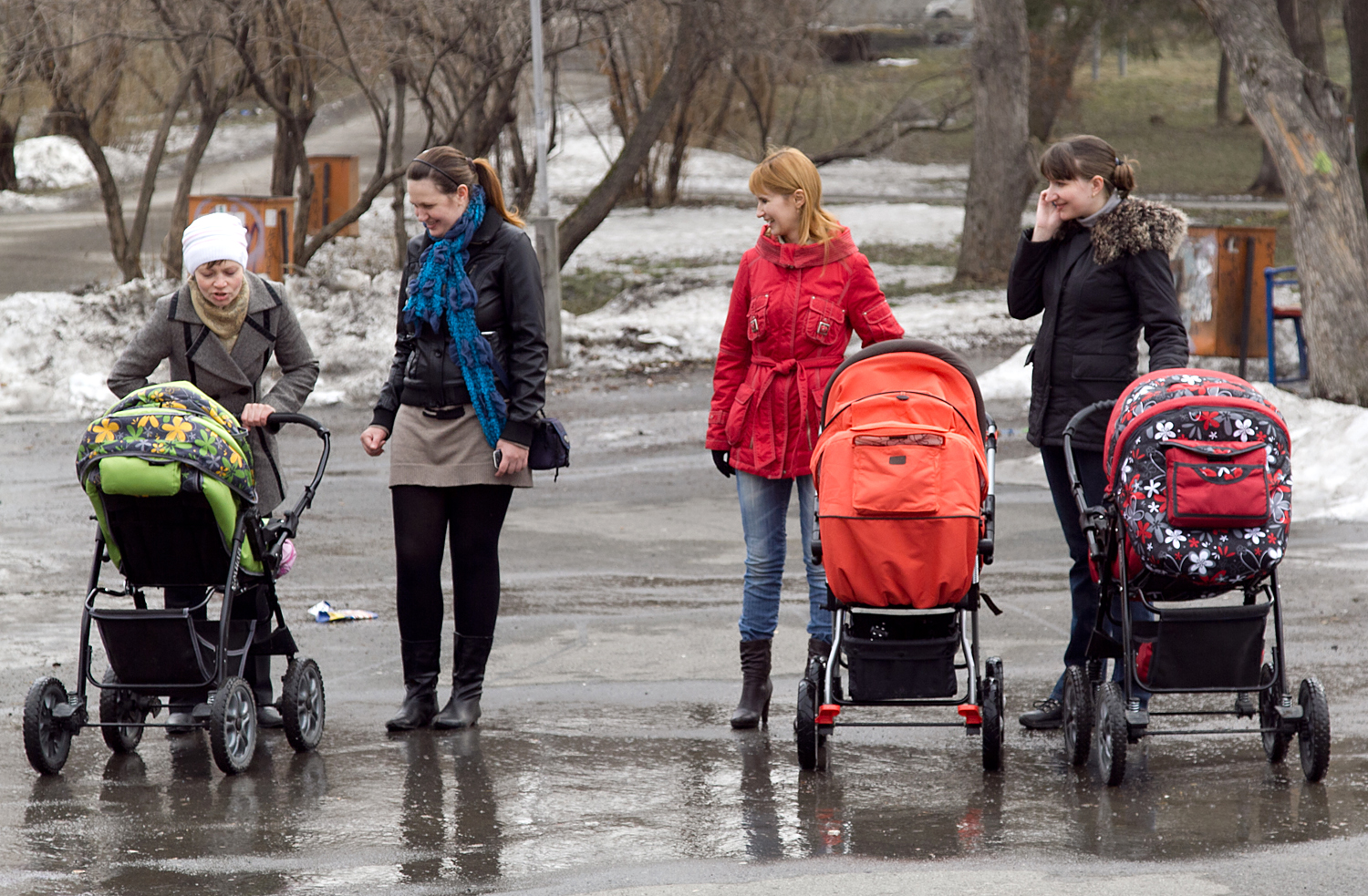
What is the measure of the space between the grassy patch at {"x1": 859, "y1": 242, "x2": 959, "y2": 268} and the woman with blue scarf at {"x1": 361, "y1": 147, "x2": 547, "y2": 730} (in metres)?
16.7

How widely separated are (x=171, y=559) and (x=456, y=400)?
1.06 m

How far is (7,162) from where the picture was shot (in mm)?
29609

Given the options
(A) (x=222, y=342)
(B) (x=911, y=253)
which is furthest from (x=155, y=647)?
(B) (x=911, y=253)

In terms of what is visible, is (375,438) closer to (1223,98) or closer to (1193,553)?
(1193,553)

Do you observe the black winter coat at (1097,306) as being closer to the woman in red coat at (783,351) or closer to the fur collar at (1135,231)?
the fur collar at (1135,231)

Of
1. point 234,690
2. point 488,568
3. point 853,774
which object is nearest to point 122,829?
point 234,690

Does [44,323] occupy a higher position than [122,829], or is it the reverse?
[44,323]

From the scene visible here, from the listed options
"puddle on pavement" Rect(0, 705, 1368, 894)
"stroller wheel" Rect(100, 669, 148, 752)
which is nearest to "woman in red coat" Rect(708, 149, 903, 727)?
"puddle on pavement" Rect(0, 705, 1368, 894)

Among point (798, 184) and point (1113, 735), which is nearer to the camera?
point (1113, 735)

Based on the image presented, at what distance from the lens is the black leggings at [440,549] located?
5.61 metres

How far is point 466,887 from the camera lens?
13.4 feet

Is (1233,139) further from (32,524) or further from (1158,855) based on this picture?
(1158,855)

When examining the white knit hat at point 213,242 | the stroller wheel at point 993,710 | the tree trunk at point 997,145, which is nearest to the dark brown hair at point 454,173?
the white knit hat at point 213,242

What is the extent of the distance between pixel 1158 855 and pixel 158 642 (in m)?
3.00
